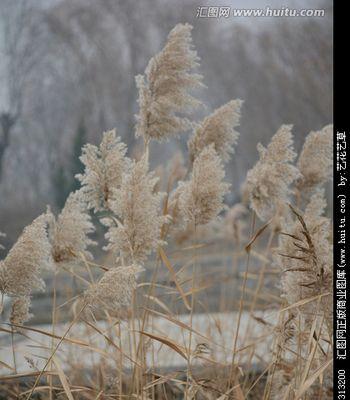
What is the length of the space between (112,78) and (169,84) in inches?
180

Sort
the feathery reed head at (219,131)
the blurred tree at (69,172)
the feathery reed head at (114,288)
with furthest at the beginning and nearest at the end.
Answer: the blurred tree at (69,172) < the feathery reed head at (219,131) < the feathery reed head at (114,288)

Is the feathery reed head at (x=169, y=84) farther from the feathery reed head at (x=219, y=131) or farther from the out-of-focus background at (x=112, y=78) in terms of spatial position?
the out-of-focus background at (x=112, y=78)

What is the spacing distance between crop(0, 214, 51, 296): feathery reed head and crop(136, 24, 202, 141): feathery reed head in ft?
0.99

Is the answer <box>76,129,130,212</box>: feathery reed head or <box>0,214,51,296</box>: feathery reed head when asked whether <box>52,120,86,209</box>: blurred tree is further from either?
<box>0,214,51,296</box>: feathery reed head

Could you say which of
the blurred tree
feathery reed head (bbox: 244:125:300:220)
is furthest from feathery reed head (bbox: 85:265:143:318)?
the blurred tree

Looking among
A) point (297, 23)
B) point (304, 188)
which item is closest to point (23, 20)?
point (297, 23)

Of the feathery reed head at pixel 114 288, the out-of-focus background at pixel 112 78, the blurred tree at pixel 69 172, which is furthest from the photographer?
the blurred tree at pixel 69 172

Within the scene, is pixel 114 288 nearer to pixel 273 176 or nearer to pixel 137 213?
pixel 137 213

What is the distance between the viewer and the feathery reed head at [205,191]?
1.14 m

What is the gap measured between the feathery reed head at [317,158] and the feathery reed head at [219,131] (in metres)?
0.17

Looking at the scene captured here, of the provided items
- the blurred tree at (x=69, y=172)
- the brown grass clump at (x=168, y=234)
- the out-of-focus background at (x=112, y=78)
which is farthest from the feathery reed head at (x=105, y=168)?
the blurred tree at (x=69, y=172)

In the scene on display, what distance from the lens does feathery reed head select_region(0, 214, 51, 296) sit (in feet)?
3.49

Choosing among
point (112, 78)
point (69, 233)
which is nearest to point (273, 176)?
point (69, 233)
